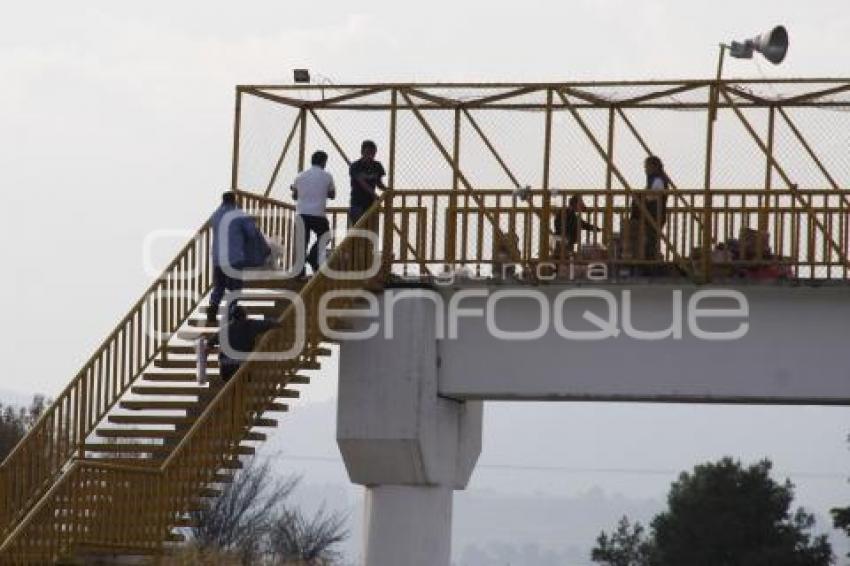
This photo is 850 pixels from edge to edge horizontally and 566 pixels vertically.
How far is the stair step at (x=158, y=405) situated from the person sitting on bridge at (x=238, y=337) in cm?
76

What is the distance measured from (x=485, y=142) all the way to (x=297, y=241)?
3.66m

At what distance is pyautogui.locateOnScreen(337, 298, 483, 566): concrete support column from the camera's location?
3694cm

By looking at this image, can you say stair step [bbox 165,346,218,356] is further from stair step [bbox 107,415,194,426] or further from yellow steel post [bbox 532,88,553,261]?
yellow steel post [bbox 532,88,553,261]

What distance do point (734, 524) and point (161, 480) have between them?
6506cm

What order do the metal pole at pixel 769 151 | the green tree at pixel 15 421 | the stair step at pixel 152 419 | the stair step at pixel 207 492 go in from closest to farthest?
the stair step at pixel 207 492 < the stair step at pixel 152 419 < the metal pole at pixel 769 151 < the green tree at pixel 15 421

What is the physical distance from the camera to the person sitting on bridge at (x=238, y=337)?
116ft

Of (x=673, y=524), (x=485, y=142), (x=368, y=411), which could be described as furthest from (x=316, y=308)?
(x=673, y=524)

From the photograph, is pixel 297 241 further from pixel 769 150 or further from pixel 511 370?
pixel 769 150

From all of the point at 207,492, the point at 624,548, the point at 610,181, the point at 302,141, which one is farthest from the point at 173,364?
the point at 624,548

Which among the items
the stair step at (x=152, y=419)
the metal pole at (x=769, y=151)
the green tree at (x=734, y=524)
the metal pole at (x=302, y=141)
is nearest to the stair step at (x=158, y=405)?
the stair step at (x=152, y=419)

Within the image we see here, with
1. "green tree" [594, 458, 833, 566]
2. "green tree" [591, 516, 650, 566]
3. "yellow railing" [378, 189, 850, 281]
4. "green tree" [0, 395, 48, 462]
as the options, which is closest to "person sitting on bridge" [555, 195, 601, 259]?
"yellow railing" [378, 189, 850, 281]

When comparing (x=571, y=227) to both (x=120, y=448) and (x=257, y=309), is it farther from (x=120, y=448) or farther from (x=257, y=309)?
(x=120, y=448)

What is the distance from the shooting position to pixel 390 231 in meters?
37.9

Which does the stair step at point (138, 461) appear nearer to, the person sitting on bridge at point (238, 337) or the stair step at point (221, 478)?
the stair step at point (221, 478)
